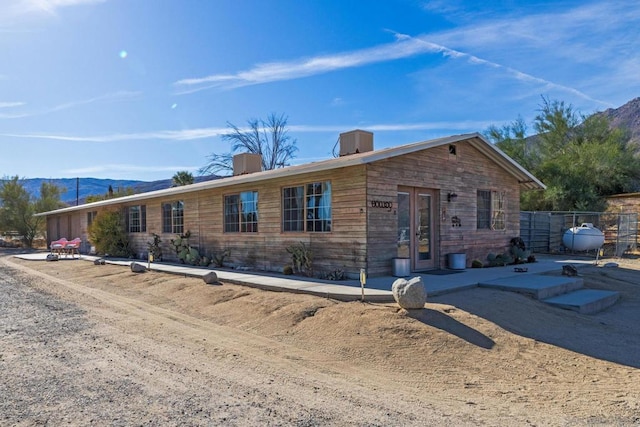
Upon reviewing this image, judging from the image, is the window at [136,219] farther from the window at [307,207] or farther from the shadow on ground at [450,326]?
the shadow on ground at [450,326]

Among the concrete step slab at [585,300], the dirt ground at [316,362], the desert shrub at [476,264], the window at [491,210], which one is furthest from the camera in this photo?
the window at [491,210]

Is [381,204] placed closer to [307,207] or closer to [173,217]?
[307,207]

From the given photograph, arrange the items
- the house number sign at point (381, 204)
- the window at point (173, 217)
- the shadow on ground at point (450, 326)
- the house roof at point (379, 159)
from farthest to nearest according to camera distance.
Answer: the window at point (173, 217), the house number sign at point (381, 204), the house roof at point (379, 159), the shadow on ground at point (450, 326)

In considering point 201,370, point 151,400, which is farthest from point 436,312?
point 151,400

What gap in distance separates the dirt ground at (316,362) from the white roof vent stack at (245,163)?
31.0 feet

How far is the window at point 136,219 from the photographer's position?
17.7 m

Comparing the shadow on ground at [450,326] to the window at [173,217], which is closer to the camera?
the shadow on ground at [450,326]

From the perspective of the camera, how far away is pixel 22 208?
3098cm

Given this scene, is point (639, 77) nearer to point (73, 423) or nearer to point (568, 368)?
point (568, 368)

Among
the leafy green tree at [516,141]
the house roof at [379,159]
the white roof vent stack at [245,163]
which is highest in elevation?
the leafy green tree at [516,141]

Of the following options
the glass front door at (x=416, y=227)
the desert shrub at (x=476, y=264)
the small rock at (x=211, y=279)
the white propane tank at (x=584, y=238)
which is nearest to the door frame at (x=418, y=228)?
the glass front door at (x=416, y=227)

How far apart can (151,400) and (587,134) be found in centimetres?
2559

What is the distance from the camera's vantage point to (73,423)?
3.31m

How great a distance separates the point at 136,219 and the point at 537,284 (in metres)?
15.4
